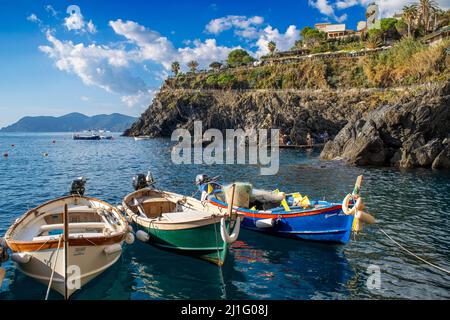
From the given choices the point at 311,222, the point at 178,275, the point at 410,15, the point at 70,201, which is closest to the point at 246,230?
the point at 311,222

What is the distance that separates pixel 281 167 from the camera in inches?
1746

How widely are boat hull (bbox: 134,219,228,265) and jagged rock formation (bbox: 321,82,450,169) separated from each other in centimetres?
3458

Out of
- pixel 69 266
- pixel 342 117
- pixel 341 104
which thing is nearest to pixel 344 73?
pixel 341 104

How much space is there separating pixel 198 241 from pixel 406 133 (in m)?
39.7

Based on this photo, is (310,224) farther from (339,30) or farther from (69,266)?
(339,30)

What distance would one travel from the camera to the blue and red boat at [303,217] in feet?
51.4

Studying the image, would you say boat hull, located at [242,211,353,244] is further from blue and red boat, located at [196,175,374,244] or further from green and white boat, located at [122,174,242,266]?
green and white boat, located at [122,174,242,266]

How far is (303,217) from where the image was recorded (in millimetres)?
16719

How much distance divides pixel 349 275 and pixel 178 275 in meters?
6.84

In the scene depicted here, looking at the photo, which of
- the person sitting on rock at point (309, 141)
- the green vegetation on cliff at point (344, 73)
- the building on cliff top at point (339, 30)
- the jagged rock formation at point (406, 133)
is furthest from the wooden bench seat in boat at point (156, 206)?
the building on cliff top at point (339, 30)

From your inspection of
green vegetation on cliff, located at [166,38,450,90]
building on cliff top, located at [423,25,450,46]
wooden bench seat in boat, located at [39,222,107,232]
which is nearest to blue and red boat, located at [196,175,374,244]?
wooden bench seat in boat, located at [39,222,107,232]

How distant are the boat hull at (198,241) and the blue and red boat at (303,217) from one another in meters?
4.29

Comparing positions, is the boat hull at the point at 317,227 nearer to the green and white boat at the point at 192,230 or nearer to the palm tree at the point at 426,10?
the green and white boat at the point at 192,230

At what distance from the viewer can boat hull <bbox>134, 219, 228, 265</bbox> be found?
13695mm
